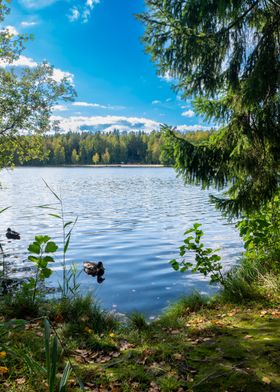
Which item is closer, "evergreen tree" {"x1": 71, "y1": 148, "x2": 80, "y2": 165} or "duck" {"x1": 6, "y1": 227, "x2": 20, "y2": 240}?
"duck" {"x1": 6, "y1": 227, "x2": 20, "y2": 240}

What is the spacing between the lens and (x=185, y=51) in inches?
261

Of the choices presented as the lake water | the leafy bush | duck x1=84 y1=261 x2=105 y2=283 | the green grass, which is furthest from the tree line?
the green grass

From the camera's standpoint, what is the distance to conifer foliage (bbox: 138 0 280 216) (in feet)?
20.6

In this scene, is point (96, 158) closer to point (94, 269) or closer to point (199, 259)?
point (94, 269)

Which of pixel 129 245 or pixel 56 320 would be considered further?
pixel 129 245

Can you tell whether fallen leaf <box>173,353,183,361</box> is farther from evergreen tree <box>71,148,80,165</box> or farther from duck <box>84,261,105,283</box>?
evergreen tree <box>71,148,80,165</box>

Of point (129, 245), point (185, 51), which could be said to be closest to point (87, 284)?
point (129, 245)

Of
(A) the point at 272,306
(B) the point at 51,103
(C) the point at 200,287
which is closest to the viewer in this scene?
(A) the point at 272,306

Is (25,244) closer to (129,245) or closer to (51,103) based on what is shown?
(129,245)

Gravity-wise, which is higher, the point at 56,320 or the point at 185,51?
the point at 185,51

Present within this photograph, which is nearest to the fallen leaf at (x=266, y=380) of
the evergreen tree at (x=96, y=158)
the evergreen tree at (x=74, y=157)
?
the evergreen tree at (x=96, y=158)

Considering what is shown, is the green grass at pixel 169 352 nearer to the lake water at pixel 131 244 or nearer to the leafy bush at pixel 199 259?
the leafy bush at pixel 199 259

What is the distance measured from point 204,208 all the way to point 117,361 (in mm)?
24480

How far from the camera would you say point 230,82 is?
6.80 meters
